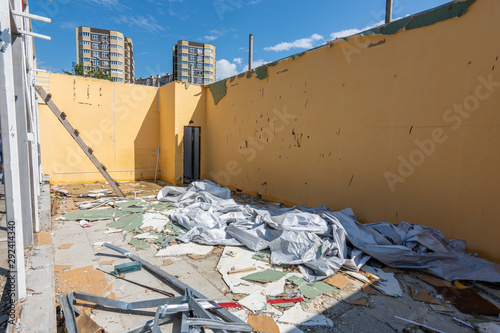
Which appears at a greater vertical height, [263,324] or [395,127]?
[395,127]

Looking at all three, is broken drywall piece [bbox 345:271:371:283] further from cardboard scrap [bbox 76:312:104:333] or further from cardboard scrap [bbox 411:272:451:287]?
cardboard scrap [bbox 76:312:104:333]

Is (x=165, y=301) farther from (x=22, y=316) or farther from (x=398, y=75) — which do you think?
(x=398, y=75)

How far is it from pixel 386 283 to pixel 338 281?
519 millimetres

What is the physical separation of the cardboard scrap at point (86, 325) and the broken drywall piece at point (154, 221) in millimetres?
2342

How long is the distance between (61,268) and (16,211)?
155cm

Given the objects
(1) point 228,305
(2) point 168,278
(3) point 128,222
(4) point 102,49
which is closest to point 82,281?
(2) point 168,278

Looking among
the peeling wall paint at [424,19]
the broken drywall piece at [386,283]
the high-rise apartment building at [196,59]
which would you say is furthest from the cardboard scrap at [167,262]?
the high-rise apartment building at [196,59]

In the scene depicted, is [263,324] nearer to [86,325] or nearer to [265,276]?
[265,276]

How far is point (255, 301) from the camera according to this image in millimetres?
2553

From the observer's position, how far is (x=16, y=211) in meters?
1.90

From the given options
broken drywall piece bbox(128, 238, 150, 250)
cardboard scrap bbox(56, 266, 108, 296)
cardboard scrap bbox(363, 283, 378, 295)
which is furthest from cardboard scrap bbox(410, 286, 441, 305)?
broken drywall piece bbox(128, 238, 150, 250)

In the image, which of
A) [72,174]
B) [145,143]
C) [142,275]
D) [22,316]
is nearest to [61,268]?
[142,275]

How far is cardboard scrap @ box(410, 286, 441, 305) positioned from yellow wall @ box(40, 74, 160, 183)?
8656mm

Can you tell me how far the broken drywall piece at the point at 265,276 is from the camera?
2949 millimetres
